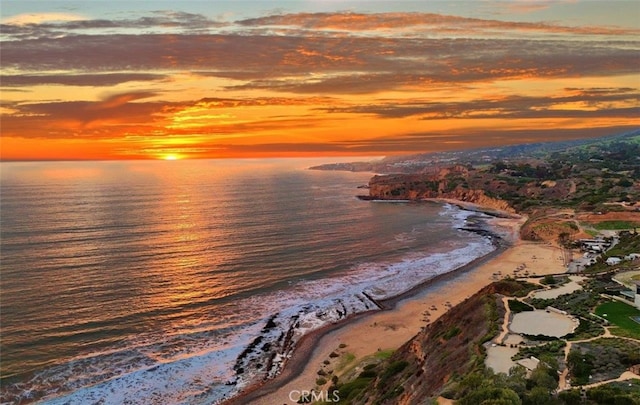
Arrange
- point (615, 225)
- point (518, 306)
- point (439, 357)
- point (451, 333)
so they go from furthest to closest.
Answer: point (615, 225)
point (518, 306)
point (451, 333)
point (439, 357)

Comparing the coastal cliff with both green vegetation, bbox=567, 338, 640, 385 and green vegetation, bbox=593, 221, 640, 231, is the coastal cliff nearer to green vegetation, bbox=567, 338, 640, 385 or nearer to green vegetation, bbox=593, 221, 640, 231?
green vegetation, bbox=567, 338, 640, 385

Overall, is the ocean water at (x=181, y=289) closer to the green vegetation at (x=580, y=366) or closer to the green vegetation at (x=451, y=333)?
the green vegetation at (x=451, y=333)

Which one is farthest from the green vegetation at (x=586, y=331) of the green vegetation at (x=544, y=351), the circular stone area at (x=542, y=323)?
the green vegetation at (x=544, y=351)

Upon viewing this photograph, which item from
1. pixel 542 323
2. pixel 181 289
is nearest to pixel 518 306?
pixel 542 323

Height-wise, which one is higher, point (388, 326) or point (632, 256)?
point (632, 256)

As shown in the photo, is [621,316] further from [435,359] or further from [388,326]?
[388,326]

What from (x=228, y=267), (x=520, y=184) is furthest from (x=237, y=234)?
(x=520, y=184)
